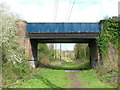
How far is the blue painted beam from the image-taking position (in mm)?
24547

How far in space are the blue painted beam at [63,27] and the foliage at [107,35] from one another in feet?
3.21

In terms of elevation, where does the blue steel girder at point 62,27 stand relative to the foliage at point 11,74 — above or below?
above

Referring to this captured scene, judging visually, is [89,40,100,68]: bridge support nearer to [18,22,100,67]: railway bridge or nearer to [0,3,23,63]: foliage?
[18,22,100,67]: railway bridge

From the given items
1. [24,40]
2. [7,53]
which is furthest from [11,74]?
[24,40]

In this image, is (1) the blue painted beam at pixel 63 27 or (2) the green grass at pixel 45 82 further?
(1) the blue painted beam at pixel 63 27

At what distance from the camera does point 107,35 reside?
23484mm

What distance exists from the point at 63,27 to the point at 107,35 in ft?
16.3

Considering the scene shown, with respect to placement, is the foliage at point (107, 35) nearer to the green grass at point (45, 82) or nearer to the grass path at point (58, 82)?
the grass path at point (58, 82)

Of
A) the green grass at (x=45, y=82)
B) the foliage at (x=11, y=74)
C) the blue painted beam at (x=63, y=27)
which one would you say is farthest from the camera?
the blue painted beam at (x=63, y=27)

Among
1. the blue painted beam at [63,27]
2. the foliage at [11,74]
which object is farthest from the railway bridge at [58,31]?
the foliage at [11,74]

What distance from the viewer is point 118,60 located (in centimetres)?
2158

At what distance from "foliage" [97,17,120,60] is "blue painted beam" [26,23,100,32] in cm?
98

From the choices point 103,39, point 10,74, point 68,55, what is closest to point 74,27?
point 103,39

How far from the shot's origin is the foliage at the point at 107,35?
23297 mm
